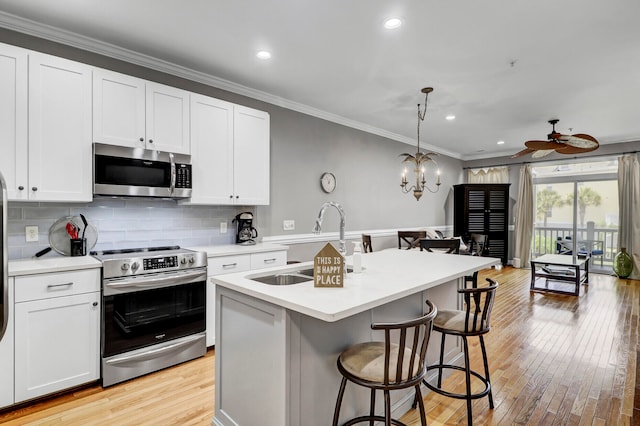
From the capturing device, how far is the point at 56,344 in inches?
88.4

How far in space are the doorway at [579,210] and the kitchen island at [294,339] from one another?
21.6 feet

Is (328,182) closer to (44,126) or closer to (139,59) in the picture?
(139,59)

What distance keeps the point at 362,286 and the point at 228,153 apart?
7.11 ft

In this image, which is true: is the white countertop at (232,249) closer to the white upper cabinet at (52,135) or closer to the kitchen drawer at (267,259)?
the kitchen drawer at (267,259)

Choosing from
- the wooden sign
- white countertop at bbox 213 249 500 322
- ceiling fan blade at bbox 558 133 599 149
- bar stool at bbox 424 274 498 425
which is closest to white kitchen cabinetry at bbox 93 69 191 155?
white countertop at bbox 213 249 500 322

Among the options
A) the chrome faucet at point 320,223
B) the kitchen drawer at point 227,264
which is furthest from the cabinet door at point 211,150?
the chrome faucet at point 320,223

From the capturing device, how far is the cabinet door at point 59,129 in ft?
7.64

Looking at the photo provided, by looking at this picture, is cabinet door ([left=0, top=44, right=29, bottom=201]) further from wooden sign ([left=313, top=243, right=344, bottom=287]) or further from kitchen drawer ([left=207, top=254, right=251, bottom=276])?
wooden sign ([left=313, top=243, right=344, bottom=287])

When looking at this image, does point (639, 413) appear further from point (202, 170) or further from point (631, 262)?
point (631, 262)

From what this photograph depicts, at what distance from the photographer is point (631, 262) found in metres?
6.11

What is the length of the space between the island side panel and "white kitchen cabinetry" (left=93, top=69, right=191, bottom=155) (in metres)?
1.64

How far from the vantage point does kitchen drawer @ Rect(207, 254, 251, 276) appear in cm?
300

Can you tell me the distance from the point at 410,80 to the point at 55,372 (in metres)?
3.95

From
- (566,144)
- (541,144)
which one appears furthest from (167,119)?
(566,144)
